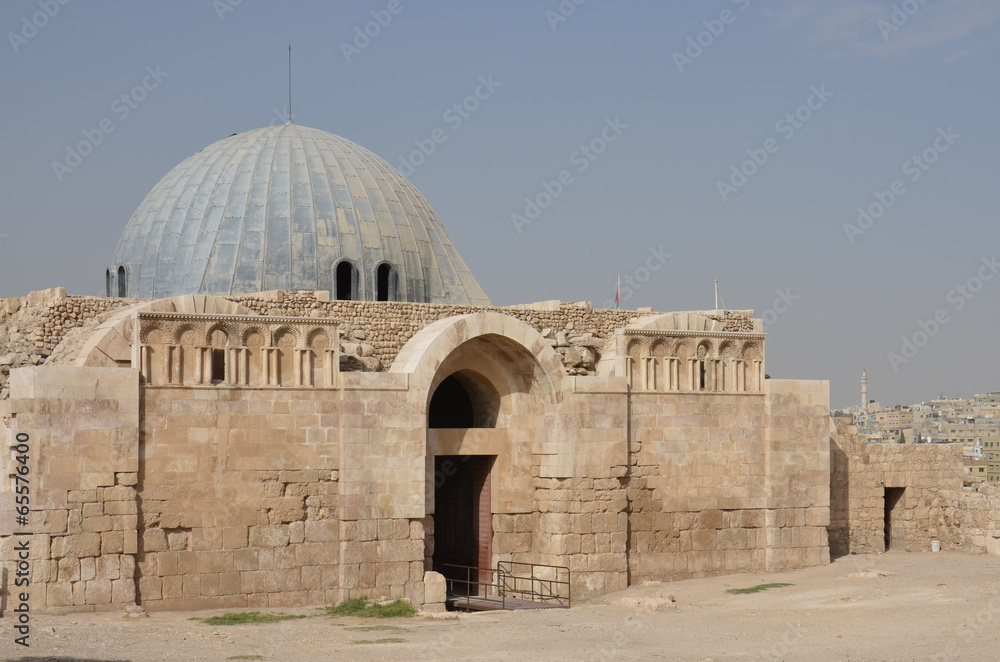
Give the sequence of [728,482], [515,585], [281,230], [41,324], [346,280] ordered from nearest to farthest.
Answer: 1. [41,324]
2. [515,585]
3. [728,482]
4. [281,230]
5. [346,280]

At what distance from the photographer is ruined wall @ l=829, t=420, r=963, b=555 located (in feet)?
73.6

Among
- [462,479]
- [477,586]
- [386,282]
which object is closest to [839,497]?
[462,479]

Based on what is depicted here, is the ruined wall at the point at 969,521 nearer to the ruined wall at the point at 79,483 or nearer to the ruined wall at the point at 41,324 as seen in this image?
the ruined wall at the point at 79,483

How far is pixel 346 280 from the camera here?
860 inches

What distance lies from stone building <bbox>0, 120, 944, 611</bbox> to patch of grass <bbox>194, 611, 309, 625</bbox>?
0.49 metres

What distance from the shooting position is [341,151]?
23.5 metres

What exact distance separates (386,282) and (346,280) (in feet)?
2.68

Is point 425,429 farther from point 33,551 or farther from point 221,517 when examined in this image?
point 33,551

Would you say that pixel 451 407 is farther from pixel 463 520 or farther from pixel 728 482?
pixel 728 482

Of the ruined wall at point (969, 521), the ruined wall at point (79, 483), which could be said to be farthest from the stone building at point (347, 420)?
the ruined wall at point (969, 521)

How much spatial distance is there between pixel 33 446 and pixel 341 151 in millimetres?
10254

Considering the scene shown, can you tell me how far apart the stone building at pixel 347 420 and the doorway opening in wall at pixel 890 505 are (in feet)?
4.90

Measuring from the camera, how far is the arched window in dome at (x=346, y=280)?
21.7 meters

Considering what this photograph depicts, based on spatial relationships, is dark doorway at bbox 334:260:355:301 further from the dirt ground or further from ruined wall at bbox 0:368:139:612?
the dirt ground
